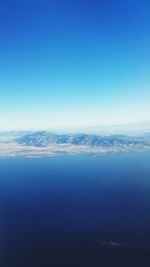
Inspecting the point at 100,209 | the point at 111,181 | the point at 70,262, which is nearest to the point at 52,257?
the point at 70,262

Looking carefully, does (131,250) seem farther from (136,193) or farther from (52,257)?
(136,193)

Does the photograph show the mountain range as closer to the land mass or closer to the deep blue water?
the land mass

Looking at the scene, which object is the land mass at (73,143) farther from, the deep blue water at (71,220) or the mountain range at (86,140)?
the deep blue water at (71,220)

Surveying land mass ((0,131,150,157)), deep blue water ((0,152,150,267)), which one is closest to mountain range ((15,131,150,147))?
land mass ((0,131,150,157))

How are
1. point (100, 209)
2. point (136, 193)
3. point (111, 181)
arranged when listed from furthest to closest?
point (111, 181) → point (136, 193) → point (100, 209)

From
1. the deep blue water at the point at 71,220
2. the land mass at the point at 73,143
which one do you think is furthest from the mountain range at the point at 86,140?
the deep blue water at the point at 71,220

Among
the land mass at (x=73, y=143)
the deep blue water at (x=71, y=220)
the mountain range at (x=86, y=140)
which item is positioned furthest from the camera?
the mountain range at (x=86, y=140)

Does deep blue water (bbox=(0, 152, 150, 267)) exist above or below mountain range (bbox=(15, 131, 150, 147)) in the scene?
below

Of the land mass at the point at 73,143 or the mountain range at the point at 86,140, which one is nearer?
the land mass at the point at 73,143
